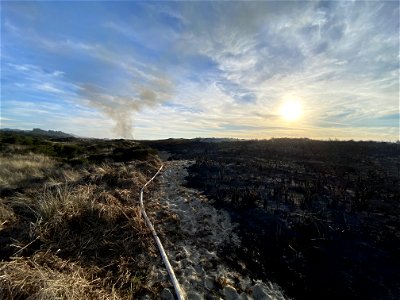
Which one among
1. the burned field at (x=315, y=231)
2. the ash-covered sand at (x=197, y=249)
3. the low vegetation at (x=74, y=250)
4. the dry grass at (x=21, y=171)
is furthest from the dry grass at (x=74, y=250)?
the dry grass at (x=21, y=171)

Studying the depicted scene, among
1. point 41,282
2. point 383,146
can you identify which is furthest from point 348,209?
point 383,146

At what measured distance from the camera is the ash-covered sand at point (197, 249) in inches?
210

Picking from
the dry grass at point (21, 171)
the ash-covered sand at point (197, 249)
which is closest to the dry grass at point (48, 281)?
the ash-covered sand at point (197, 249)

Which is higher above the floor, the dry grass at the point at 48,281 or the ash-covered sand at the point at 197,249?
the dry grass at the point at 48,281

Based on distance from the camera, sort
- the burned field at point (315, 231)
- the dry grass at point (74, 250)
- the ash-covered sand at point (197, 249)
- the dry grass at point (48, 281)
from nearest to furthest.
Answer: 1. the dry grass at point (48, 281)
2. the dry grass at point (74, 250)
3. the ash-covered sand at point (197, 249)
4. the burned field at point (315, 231)

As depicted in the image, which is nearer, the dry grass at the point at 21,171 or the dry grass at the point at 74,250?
the dry grass at the point at 74,250

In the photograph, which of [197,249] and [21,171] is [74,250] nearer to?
[197,249]

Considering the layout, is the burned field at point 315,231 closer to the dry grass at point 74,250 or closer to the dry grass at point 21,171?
the dry grass at point 74,250

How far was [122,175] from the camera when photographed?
1319 centimetres

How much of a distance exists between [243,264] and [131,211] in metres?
3.32

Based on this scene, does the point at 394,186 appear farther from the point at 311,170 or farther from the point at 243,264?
the point at 243,264

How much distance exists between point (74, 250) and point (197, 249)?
262cm

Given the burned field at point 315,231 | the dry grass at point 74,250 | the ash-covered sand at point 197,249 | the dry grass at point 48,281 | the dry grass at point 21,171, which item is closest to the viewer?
the dry grass at point 48,281

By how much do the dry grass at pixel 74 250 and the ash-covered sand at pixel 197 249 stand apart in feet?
1.71
